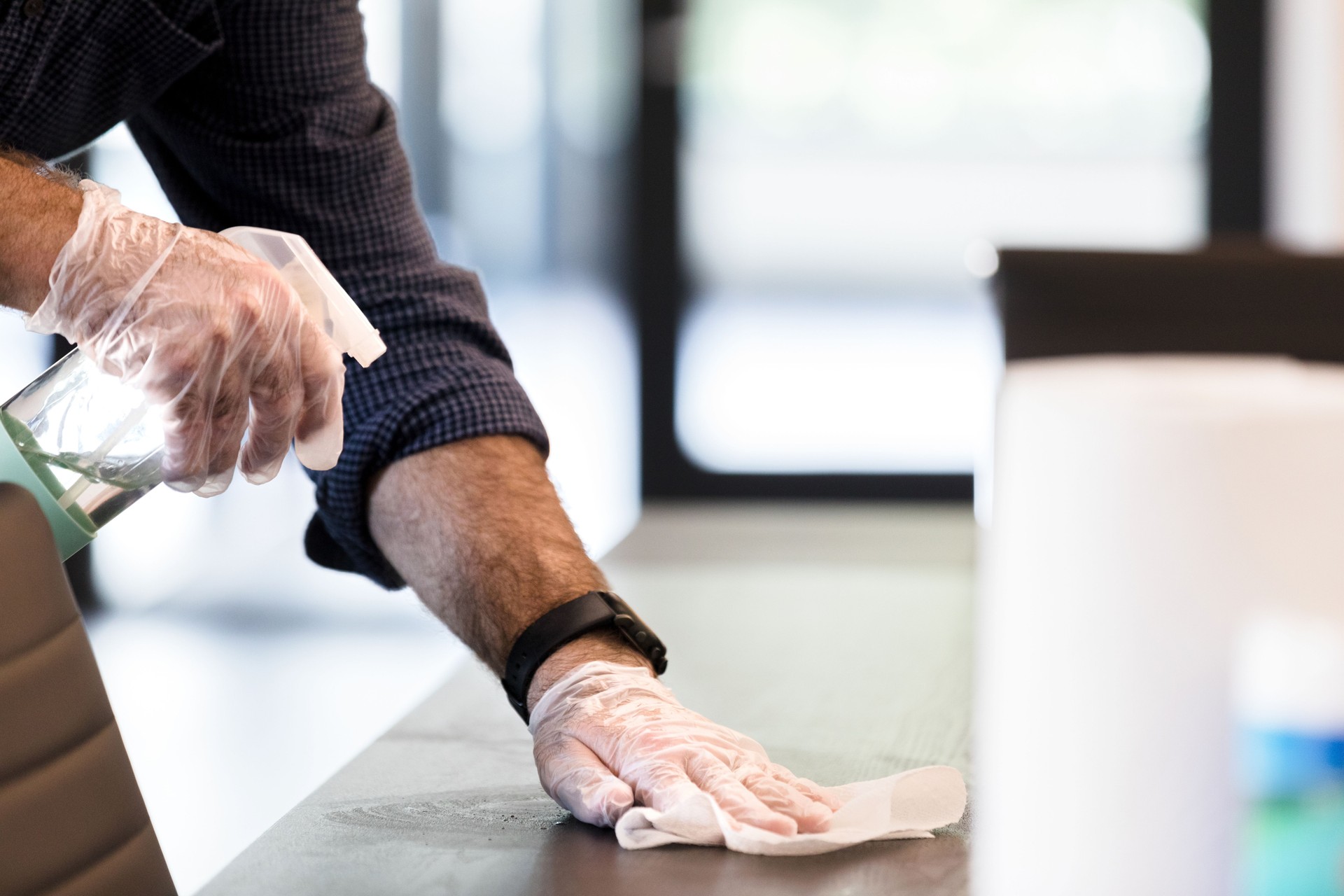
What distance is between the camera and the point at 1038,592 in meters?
0.29

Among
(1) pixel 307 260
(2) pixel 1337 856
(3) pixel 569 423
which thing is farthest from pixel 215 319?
(3) pixel 569 423

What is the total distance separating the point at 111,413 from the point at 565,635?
282mm

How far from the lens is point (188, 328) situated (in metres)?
0.62

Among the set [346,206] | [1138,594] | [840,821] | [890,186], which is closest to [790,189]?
[890,186]

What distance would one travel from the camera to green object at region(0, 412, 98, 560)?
0.53 m

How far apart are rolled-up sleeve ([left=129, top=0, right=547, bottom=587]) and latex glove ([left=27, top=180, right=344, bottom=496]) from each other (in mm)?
227

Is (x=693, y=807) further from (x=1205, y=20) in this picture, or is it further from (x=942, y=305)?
(x=1205, y=20)

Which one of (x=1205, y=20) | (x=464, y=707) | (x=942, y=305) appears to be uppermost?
(x=1205, y=20)

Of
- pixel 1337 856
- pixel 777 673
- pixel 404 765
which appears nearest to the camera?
pixel 1337 856

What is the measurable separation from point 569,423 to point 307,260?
3270 millimetres

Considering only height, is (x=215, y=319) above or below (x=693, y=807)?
above

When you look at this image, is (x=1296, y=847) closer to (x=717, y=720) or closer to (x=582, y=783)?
(x=582, y=783)

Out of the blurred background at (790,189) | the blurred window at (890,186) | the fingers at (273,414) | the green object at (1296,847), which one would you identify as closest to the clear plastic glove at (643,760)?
the fingers at (273,414)

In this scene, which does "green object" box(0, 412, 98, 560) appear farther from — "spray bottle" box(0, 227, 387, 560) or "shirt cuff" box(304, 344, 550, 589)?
"shirt cuff" box(304, 344, 550, 589)
